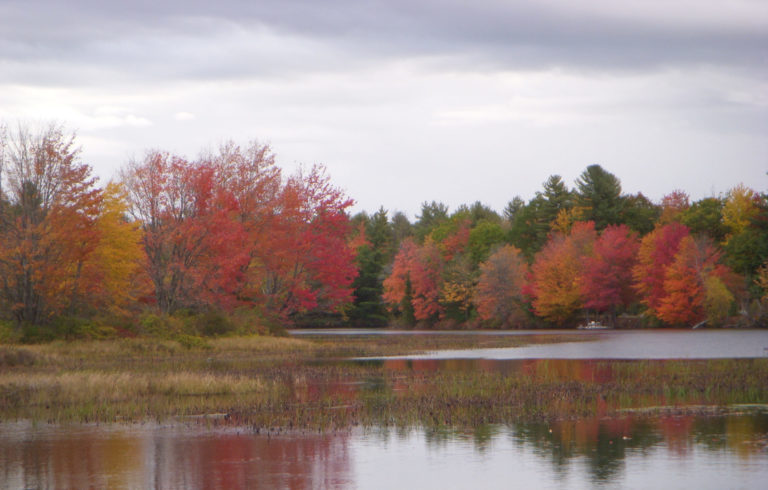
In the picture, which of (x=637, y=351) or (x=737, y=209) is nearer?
(x=637, y=351)

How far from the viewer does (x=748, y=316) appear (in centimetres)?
7950

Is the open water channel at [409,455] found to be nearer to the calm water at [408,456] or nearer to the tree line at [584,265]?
the calm water at [408,456]

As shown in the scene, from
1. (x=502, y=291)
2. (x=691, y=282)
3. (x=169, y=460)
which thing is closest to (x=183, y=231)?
(x=169, y=460)

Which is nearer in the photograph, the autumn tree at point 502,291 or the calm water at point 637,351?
the calm water at point 637,351

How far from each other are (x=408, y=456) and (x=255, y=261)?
1760 inches

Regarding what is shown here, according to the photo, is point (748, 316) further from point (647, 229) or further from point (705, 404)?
point (705, 404)

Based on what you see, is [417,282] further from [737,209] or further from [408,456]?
[408,456]

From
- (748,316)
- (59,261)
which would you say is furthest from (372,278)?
(59,261)

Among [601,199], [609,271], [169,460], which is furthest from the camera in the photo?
[601,199]

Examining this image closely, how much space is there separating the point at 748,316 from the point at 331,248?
39.8 metres

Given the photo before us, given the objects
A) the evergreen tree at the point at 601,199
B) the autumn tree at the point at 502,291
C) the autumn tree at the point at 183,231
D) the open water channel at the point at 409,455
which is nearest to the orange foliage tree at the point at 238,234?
the autumn tree at the point at 183,231

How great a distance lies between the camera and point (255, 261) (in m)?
61.6

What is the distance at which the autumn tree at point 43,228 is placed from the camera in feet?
151

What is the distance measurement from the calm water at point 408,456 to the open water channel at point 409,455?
22 millimetres
